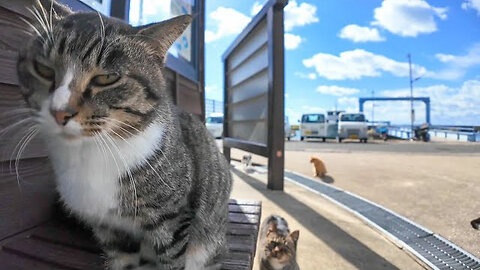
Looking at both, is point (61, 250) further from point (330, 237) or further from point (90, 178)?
point (330, 237)

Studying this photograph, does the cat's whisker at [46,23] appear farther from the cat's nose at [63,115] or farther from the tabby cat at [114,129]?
the cat's nose at [63,115]

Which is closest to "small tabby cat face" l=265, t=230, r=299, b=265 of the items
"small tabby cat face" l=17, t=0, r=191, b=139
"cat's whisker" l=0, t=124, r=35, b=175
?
"small tabby cat face" l=17, t=0, r=191, b=139

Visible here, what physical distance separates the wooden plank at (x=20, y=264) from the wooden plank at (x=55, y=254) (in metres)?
0.02

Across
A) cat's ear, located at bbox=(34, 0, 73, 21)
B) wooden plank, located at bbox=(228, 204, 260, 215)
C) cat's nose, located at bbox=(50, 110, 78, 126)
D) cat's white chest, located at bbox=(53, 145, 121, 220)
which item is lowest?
wooden plank, located at bbox=(228, 204, 260, 215)

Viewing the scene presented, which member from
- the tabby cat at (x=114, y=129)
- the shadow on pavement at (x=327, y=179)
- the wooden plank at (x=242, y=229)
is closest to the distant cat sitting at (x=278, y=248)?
the wooden plank at (x=242, y=229)

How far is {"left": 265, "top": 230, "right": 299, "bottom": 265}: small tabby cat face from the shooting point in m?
2.20

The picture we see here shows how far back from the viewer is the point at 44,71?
36.1 inches

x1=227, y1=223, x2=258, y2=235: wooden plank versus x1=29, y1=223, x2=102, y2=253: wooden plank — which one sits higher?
x1=29, y1=223, x2=102, y2=253: wooden plank

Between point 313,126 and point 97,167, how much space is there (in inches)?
688

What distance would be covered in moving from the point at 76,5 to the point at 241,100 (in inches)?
161

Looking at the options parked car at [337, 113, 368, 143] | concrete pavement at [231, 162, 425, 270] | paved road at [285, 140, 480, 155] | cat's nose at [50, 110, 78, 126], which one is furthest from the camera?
parked car at [337, 113, 368, 143]

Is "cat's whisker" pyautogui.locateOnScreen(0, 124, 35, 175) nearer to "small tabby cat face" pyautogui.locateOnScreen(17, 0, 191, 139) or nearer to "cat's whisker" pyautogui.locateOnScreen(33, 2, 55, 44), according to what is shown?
"small tabby cat face" pyautogui.locateOnScreen(17, 0, 191, 139)

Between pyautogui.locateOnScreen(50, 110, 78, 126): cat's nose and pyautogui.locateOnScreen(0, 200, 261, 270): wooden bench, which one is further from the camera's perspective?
pyautogui.locateOnScreen(0, 200, 261, 270): wooden bench

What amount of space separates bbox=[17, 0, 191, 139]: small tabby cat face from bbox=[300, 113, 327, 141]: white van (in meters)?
17.2
